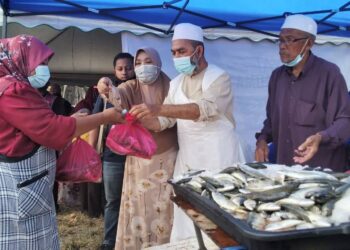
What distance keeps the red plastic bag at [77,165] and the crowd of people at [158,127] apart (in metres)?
0.15

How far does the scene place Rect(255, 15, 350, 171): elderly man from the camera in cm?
315

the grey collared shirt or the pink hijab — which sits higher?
the pink hijab

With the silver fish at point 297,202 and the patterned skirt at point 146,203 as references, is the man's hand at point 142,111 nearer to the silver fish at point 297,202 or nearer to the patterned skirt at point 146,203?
the patterned skirt at point 146,203

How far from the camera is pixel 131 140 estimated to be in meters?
3.17

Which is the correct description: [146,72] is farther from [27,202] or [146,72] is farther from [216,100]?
[27,202]

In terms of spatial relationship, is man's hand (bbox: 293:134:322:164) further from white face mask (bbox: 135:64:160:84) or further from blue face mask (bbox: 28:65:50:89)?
blue face mask (bbox: 28:65:50:89)

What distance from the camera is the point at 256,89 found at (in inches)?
232

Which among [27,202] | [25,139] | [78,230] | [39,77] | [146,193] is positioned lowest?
[78,230]

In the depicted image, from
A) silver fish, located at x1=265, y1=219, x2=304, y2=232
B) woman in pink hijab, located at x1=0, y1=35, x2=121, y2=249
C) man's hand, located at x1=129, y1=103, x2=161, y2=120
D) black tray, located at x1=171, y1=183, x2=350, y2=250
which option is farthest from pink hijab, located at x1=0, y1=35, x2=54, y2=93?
silver fish, located at x1=265, y1=219, x2=304, y2=232

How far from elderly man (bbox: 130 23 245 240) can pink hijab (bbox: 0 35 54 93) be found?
125 centimetres

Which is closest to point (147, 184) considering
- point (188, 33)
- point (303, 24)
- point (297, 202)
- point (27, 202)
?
point (188, 33)

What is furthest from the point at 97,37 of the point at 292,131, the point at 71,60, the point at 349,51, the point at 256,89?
the point at 292,131

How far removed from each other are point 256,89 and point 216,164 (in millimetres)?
2735

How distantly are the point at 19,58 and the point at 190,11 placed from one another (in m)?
2.92
